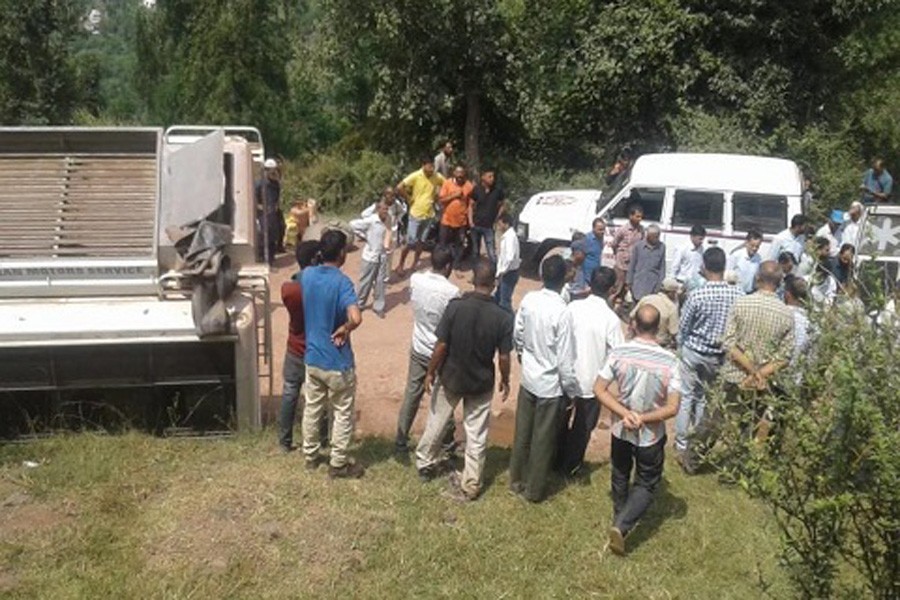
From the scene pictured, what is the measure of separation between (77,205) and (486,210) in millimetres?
5942

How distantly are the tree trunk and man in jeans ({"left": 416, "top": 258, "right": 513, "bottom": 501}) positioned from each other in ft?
40.3

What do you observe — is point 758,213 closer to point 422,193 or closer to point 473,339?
point 422,193

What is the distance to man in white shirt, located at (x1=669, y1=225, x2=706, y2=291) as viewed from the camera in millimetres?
9984

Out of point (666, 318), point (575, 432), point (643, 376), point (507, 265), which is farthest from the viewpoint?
point (507, 265)

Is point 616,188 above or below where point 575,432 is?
above

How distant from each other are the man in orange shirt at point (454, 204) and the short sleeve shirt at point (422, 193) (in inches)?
8.7

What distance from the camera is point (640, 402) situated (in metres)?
5.48

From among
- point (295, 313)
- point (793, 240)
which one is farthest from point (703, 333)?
point (793, 240)

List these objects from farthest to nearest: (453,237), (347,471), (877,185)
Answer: (877,185), (453,237), (347,471)

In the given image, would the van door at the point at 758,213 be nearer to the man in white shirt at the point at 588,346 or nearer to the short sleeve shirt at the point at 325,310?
the man in white shirt at the point at 588,346

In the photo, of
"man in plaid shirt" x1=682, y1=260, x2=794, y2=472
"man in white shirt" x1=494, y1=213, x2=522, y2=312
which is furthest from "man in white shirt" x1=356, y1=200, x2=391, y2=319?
"man in plaid shirt" x1=682, y1=260, x2=794, y2=472

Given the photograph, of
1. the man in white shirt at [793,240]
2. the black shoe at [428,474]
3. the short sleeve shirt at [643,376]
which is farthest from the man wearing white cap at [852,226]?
the black shoe at [428,474]

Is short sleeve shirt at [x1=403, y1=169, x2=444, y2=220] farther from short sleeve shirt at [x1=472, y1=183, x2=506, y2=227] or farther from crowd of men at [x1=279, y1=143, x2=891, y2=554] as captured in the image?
crowd of men at [x1=279, y1=143, x2=891, y2=554]

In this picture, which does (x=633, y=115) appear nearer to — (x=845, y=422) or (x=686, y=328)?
(x=686, y=328)
